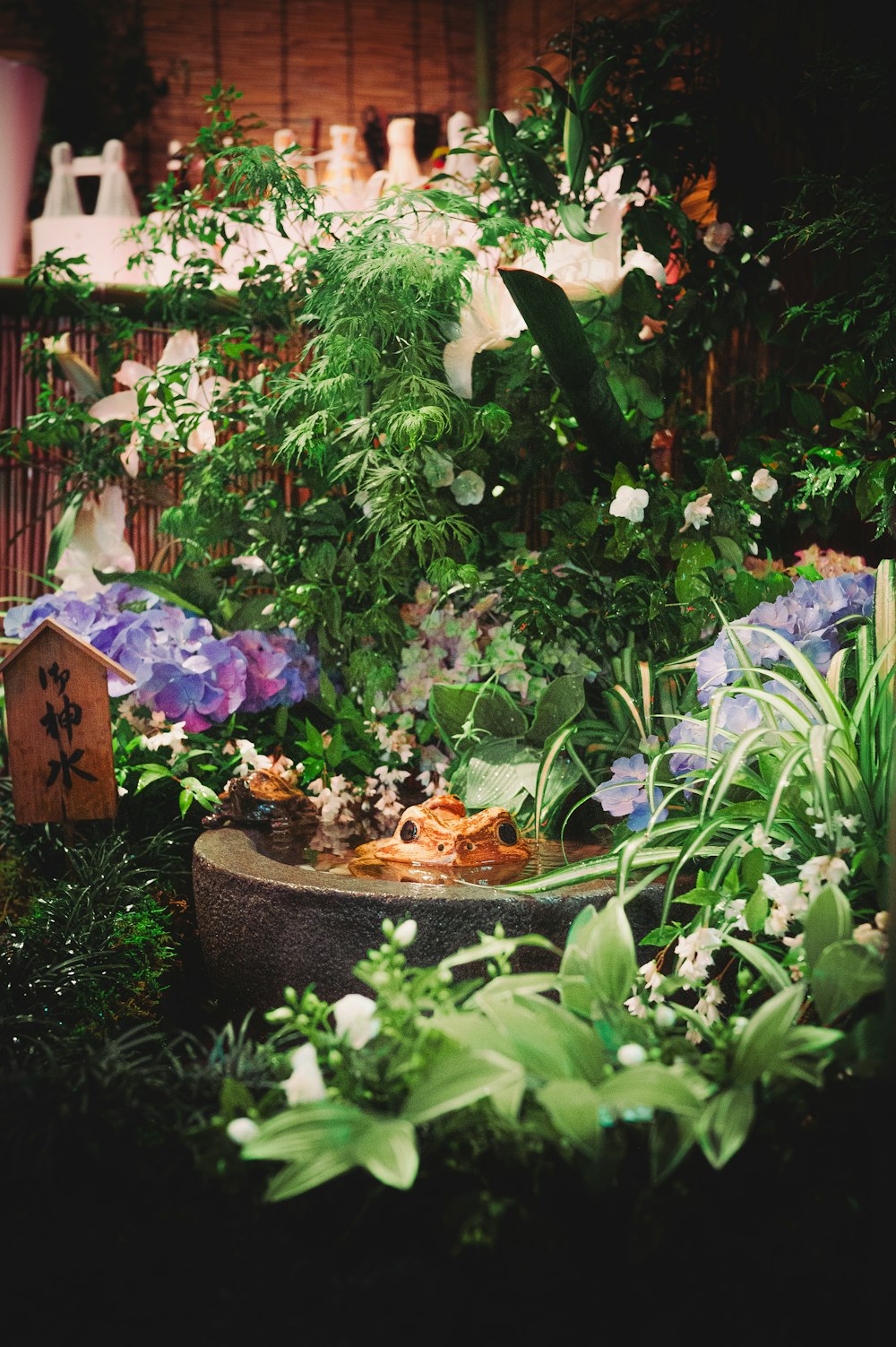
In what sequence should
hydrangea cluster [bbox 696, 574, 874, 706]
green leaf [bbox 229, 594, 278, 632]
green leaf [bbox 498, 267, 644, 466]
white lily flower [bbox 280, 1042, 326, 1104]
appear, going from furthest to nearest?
green leaf [bbox 229, 594, 278, 632], green leaf [bbox 498, 267, 644, 466], hydrangea cluster [bbox 696, 574, 874, 706], white lily flower [bbox 280, 1042, 326, 1104]

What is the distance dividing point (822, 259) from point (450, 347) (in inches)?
39.5

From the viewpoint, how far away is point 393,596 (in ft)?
8.30

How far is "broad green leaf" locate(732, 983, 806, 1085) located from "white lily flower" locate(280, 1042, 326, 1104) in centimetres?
43

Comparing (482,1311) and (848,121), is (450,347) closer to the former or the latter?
(848,121)

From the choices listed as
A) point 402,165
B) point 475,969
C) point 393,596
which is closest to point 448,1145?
point 475,969

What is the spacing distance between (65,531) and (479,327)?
121 cm

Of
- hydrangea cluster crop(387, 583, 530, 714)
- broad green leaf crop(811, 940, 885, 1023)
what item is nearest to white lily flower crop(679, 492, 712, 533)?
hydrangea cluster crop(387, 583, 530, 714)

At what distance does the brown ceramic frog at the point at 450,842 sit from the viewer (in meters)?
1.90

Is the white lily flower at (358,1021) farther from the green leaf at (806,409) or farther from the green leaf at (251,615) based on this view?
the green leaf at (806,409)

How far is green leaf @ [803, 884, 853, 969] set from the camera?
1.28 meters

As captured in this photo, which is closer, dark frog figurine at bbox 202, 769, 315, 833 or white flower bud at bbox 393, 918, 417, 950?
A: white flower bud at bbox 393, 918, 417, 950

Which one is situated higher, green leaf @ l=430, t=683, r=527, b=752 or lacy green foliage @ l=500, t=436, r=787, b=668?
lacy green foliage @ l=500, t=436, r=787, b=668

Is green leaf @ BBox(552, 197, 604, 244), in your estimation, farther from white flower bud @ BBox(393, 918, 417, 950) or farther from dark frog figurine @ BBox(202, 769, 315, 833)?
white flower bud @ BBox(393, 918, 417, 950)

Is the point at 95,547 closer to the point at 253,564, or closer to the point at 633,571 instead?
the point at 253,564
